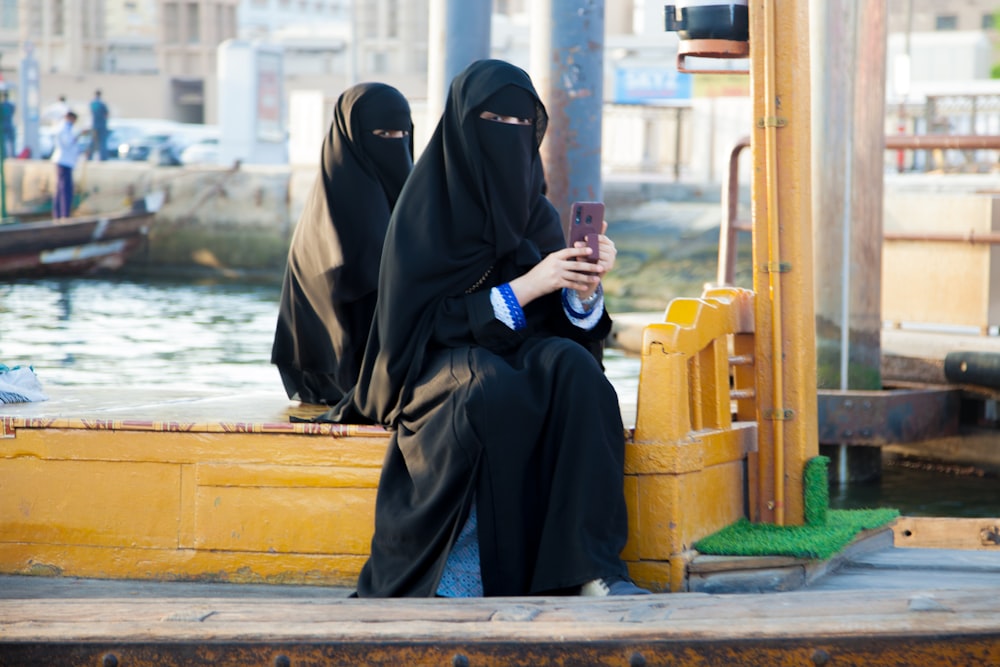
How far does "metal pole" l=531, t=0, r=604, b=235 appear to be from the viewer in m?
Answer: 5.72

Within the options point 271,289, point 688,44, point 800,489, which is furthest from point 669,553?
point 271,289

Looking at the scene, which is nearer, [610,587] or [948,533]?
[610,587]

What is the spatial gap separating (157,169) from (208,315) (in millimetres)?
7643

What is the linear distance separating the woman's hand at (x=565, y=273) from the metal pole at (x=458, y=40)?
131 inches

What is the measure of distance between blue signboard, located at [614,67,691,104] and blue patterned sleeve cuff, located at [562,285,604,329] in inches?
1245

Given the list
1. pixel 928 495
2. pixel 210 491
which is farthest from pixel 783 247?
pixel 928 495

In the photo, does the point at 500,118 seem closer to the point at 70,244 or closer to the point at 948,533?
the point at 948,533

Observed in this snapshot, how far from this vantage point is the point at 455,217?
3.27m

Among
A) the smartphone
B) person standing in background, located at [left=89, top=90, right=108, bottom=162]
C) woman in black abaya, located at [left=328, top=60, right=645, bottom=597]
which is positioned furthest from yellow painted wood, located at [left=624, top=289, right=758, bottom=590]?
person standing in background, located at [left=89, top=90, right=108, bottom=162]

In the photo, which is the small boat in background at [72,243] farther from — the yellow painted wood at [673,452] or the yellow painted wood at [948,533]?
the yellow painted wood at [673,452]

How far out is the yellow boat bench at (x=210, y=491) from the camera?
346cm

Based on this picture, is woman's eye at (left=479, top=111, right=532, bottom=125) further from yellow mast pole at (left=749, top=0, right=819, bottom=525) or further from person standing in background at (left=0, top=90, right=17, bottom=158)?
person standing in background at (left=0, top=90, right=17, bottom=158)

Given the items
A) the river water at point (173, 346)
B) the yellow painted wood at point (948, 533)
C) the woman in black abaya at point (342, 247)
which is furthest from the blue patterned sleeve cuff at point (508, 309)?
the river water at point (173, 346)

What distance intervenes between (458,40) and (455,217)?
3.38 metres
